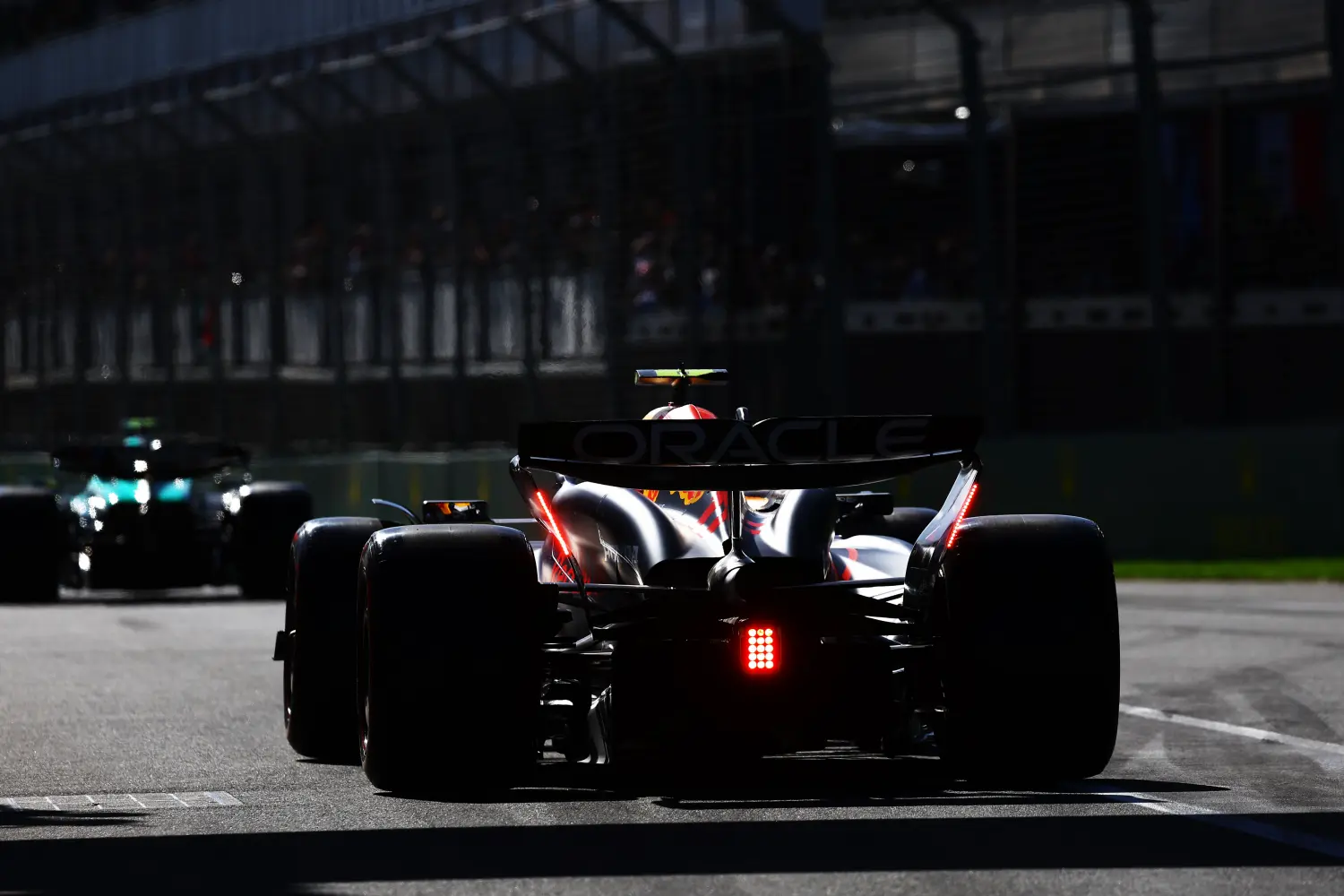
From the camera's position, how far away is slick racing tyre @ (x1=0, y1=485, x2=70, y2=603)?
842 inches

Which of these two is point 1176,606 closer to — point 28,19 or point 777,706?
point 777,706

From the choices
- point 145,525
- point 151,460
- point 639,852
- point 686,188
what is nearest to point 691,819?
point 639,852

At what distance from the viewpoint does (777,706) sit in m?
8.42

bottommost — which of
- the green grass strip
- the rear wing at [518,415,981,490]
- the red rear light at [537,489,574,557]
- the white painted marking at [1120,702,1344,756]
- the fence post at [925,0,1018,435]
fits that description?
the green grass strip

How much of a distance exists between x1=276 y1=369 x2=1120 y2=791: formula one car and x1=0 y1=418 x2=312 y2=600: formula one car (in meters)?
12.4

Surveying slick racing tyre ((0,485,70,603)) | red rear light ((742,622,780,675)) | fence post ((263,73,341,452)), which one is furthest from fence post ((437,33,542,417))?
red rear light ((742,622,780,675))


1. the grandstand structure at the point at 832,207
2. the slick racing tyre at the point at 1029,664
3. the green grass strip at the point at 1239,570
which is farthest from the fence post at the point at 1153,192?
the slick racing tyre at the point at 1029,664

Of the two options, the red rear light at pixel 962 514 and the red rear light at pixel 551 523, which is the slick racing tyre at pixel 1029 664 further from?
the red rear light at pixel 551 523

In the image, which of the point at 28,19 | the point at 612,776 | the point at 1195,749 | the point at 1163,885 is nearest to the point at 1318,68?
the point at 1195,749

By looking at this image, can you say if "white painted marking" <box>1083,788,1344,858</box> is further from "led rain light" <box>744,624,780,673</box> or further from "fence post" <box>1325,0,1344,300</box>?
"fence post" <box>1325,0,1344,300</box>

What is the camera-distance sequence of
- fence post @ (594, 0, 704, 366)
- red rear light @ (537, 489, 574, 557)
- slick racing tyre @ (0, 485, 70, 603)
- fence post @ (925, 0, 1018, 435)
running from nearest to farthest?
red rear light @ (537, 489, 574, 557)
slick racing tyre @ (0, 485, 70, 603)
fence post @ (925, 0, 1018, 435)
fence post @ (594, 0, 704, 366)

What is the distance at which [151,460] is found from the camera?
2184cm

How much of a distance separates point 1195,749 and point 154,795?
3554 millimetres

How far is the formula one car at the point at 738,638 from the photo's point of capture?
841cm
